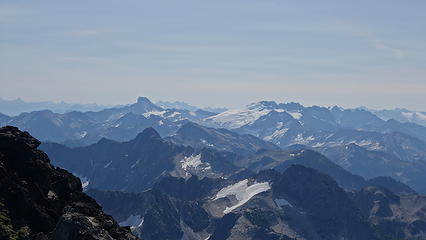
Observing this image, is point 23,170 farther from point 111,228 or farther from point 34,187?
point 111,228

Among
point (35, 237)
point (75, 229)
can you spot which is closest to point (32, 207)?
point (35, 237)

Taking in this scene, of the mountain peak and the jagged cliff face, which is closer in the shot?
the jagged cliff face

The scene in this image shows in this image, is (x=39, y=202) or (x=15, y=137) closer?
(x=39, y=202)

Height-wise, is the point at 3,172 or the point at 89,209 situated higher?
the point at 3,172

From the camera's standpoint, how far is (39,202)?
7750 centimetres

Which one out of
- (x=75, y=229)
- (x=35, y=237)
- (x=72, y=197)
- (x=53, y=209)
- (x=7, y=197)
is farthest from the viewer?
(x=72, y=197)

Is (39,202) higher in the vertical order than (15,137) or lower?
lower

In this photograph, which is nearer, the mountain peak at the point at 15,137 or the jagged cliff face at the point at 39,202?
the jagged cliff face at the point at 39,202

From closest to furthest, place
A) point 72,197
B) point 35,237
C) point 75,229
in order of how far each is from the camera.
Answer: point 75,229
point 35,237
point 72,197

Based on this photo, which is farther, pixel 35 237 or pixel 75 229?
pixel 35 237

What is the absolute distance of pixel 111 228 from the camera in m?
70.0

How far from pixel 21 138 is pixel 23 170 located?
5987 millimetres

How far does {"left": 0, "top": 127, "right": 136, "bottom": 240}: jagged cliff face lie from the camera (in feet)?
206

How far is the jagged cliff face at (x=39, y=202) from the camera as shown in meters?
62.8
